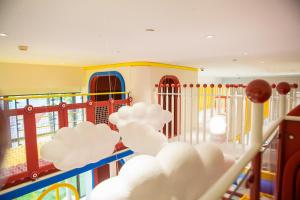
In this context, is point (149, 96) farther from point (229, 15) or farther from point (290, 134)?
point (290, 134)

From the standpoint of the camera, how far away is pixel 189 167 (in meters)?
0.75

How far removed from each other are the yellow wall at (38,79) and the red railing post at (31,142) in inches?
100

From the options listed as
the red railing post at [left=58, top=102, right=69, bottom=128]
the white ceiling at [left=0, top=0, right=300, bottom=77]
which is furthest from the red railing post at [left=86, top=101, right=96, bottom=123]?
the white ceiling at [left=0, top=0, right=300, bottom=77]

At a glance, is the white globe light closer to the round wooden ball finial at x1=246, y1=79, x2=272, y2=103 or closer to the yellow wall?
the round wooden ball finial at x1=246, y1=79, x2=272, y2=103

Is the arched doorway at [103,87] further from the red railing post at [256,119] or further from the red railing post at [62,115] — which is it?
the red railing post at [256,119]

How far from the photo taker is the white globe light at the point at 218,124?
3486mm

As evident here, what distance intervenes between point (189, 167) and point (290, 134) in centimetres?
101

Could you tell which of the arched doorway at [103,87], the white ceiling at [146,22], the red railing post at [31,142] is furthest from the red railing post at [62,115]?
the arched doorway at [103,87]

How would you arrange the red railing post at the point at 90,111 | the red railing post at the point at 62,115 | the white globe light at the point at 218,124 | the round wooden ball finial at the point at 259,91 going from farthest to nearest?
the white globe light at the point at 218,124, the red railing post at the point at 90,111, the red railing post at the point at 62,115, the round wooden ball finial at the point at 259,91

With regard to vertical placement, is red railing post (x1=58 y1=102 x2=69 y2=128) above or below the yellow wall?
below

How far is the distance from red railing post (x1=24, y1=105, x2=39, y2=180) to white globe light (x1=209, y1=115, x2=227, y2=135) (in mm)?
2770

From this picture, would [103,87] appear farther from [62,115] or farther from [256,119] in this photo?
[256,119]

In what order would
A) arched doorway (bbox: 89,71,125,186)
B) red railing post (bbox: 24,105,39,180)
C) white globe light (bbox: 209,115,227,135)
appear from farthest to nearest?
1. arched doorway (bbox: 89,71,125,186)
2. white globe light (bbox: 209,115,227,135)
3. red railing post (bbox: 24,105,39,180)

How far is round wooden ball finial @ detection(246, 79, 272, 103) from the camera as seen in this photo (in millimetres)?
654
